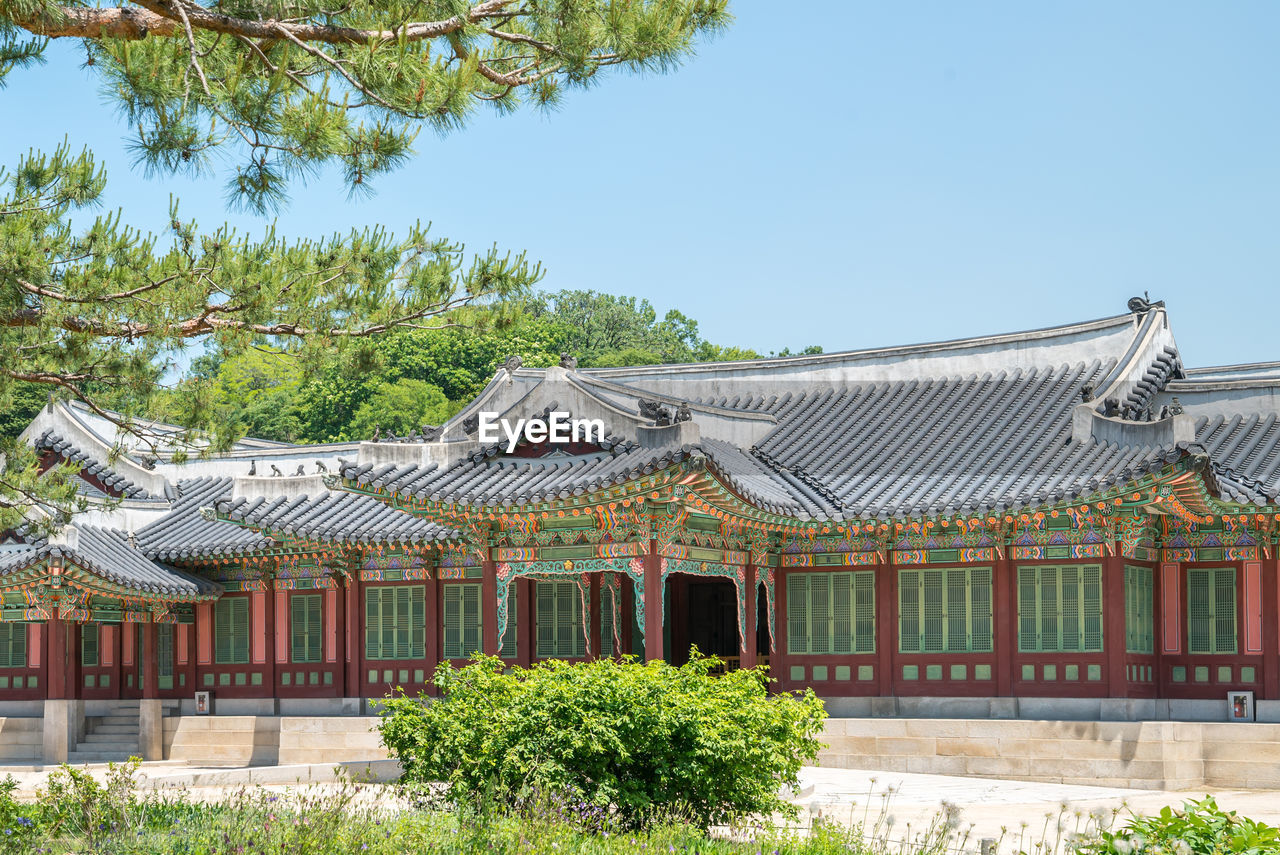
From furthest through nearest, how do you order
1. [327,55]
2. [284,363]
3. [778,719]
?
[284,363] < [778,719] < [327,55]

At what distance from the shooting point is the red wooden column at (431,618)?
2444cm

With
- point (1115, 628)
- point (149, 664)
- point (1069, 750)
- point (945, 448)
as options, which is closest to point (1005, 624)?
point (1115, 628)

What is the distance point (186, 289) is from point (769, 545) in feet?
38.1

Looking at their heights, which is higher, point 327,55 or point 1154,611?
point 327,55

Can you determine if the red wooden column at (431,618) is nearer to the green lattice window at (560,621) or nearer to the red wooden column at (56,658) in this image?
the green lattice window at (560,621)

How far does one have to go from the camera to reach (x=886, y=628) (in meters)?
21.8

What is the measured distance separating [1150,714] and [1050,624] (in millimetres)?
1727

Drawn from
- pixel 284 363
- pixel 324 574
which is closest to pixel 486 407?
pixel 324 574

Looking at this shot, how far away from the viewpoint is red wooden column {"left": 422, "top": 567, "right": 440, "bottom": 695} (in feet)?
80.2

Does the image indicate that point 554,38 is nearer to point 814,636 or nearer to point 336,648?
point 814,636

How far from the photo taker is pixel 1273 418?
21.8m

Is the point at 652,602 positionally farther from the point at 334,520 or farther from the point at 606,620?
the point at 334,520

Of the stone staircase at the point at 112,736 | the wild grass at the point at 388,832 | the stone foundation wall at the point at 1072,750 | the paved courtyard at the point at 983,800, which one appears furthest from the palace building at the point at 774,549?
the wild grass at the point at 388,832

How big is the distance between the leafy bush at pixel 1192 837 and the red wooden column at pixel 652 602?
10.9 meters
